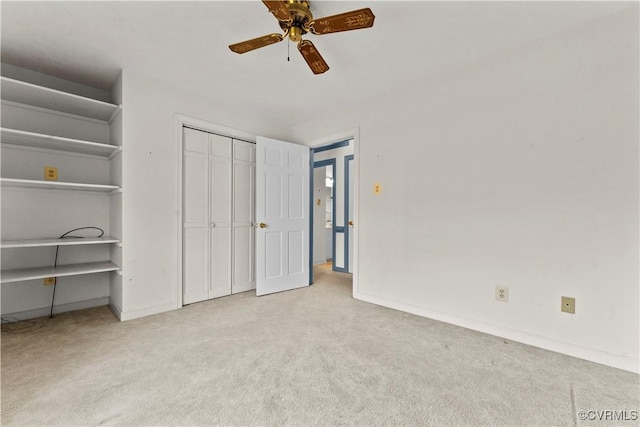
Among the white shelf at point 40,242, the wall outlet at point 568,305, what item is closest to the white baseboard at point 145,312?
the white shelf at point 40,242

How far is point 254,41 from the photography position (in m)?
1.87

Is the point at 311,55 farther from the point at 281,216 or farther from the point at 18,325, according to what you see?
the point at 18,325

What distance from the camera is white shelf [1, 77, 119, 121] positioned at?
2.33 m

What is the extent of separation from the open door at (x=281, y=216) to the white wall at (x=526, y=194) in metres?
1.22

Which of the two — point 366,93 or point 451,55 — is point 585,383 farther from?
point 366,93

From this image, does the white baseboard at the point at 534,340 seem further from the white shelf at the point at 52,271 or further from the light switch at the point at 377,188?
the white shelf at the point at 52,271

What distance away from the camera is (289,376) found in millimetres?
1767

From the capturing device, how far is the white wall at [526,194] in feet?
6.29

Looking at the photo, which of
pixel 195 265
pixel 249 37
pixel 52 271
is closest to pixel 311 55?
pixel 249 37

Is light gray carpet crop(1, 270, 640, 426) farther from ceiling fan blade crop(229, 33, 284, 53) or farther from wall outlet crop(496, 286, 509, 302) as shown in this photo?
ceiling fan blade crop(229, 33, 284, 53)

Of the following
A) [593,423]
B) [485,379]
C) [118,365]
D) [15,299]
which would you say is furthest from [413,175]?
[15,299]

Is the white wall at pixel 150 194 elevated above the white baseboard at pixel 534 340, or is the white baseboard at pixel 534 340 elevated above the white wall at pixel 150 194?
the white wall at pixel 150 194

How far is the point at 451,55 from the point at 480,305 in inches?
86.5

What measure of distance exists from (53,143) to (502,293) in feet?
13.8
